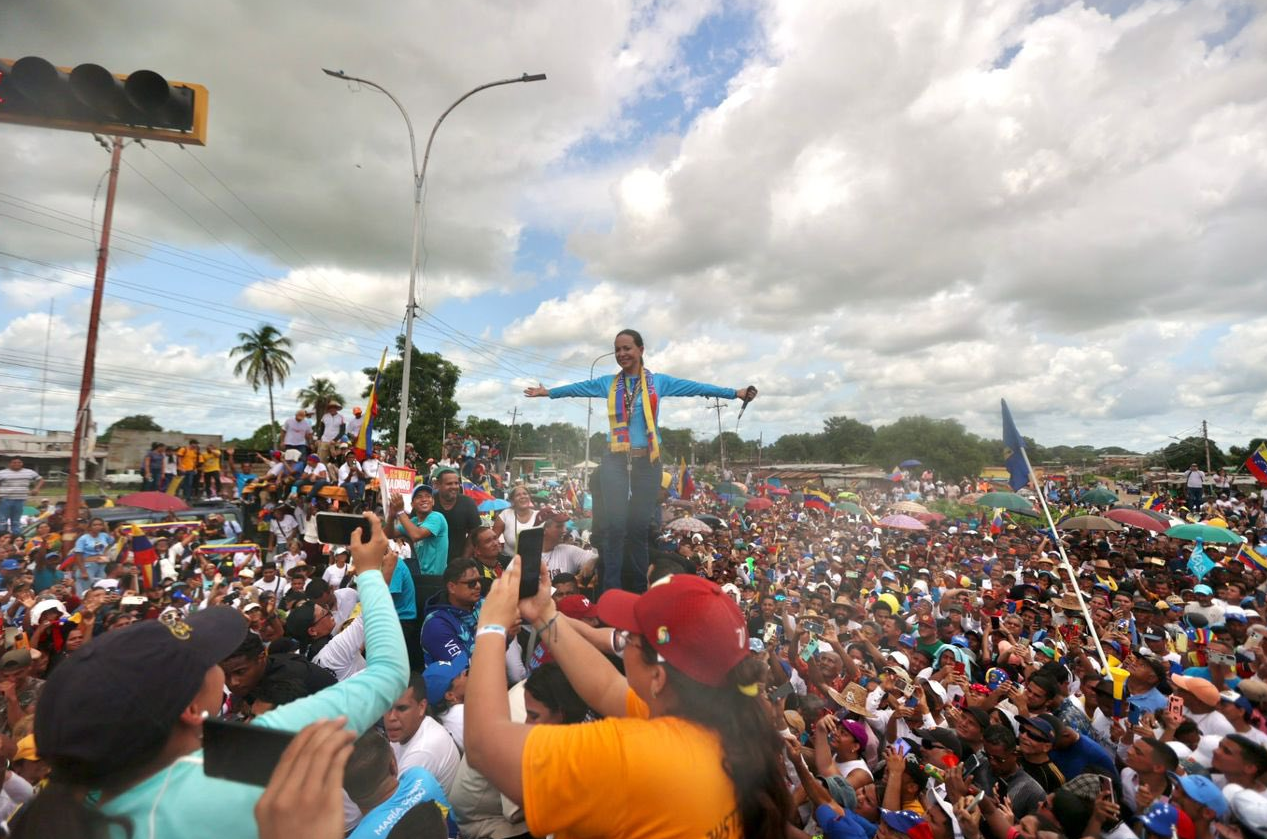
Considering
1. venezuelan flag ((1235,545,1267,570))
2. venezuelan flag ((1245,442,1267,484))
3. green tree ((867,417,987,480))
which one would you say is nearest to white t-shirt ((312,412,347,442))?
venezuelan flag ((1235,545,1267,570))

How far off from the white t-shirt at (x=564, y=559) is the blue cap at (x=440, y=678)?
78.9 inches

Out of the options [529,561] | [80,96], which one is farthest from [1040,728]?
[80,96]

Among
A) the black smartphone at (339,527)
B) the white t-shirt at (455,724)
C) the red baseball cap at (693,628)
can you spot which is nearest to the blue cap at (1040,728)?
the white t-shirt at (455,724)

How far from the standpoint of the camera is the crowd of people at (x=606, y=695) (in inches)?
57.2

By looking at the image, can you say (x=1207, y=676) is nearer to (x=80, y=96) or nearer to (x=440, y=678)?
(x=440, y=678)

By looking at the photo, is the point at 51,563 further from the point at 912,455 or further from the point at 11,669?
the point at 912,455

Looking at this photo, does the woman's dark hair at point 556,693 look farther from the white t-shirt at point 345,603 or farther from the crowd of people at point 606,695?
the white t-shirt at point 345,603

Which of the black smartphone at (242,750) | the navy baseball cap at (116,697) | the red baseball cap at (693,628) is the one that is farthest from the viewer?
the red baseball cap at (693,628)

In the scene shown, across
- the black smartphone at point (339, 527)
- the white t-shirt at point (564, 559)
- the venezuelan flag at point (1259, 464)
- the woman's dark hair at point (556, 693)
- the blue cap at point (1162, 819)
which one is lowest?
the blue cap at point (1162, 819)

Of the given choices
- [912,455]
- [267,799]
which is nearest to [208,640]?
[267,799]

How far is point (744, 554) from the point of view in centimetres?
1831

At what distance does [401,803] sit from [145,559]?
12435 millimetres

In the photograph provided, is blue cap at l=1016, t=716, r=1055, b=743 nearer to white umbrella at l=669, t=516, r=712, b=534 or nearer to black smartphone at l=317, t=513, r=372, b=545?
black smartphone at l=317, t=513, r=372, b=545

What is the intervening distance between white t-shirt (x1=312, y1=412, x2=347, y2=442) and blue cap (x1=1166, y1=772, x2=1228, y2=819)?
1682 centimetres
